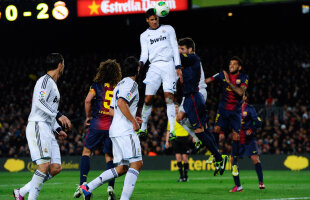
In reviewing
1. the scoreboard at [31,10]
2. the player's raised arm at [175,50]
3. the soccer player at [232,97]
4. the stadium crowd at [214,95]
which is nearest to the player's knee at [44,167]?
the player's raised arm at [175,50]

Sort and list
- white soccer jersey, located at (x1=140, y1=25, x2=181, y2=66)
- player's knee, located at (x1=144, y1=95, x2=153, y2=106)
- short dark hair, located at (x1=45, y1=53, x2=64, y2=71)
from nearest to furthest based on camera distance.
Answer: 1. short dark hair, located at (x1=45, y1=53, x2=64, y2=71)
2. white soccer jersey, located at (x1=140, y1=25, x2=181, y2=66)
3. player's knee, located at (x1=144, y1=95, x2=153, y2=106)

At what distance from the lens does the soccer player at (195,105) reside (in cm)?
1093

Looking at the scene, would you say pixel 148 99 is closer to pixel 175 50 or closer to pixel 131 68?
pixel 175 50

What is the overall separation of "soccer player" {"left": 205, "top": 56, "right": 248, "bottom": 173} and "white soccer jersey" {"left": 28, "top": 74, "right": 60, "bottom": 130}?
4.62 metres

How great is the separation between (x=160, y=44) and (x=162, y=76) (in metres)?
0.66

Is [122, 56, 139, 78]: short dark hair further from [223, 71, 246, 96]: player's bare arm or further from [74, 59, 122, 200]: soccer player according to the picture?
[223, 71, 246, 96]: player's bare arm

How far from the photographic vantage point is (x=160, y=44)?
11242mm

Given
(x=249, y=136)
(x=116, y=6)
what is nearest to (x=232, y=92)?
(x=249, y=136)

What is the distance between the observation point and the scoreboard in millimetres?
19203

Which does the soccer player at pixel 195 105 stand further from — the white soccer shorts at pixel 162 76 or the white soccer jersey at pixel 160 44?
the white soccer jersey at pixel 160 44

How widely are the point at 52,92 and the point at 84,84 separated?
77.3 feet

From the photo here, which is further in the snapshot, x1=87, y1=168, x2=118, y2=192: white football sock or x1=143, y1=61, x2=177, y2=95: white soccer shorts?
x1=143, y1=61, x2=177, y2=95: white soccer shorts

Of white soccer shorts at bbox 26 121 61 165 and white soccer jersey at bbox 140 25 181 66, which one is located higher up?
white soccer jersey at bbox 140 25 181 66

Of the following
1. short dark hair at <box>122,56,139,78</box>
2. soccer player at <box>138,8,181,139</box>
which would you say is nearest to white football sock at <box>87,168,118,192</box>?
short dark hair at <box>122,56,139,78</box>
